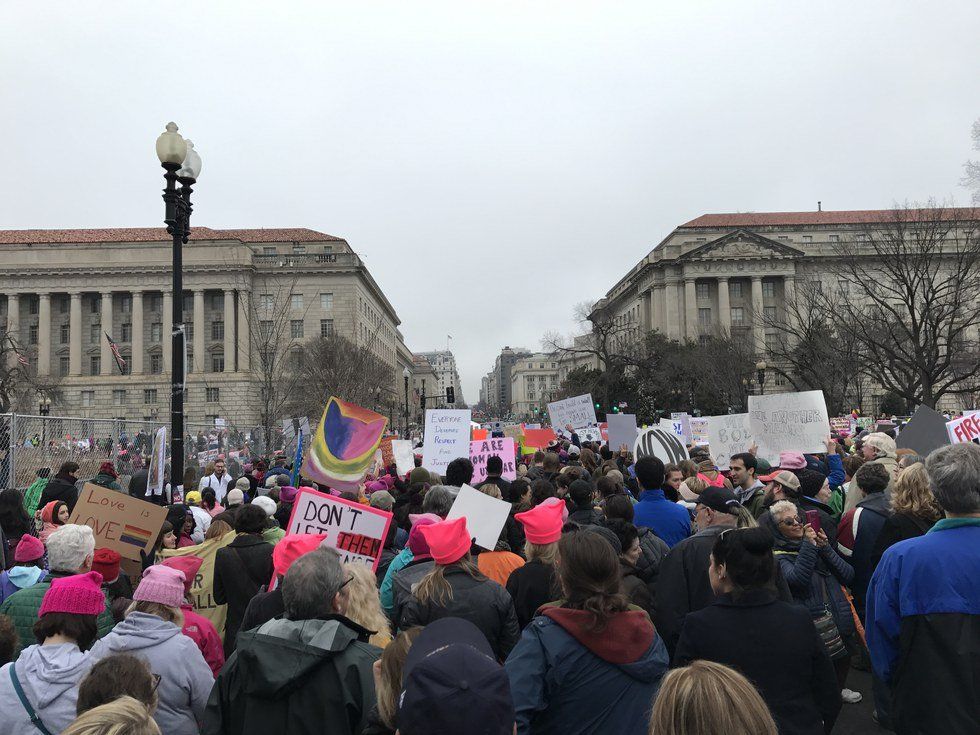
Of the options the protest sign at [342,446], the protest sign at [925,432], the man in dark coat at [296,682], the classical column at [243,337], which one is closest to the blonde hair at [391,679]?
the man in dark coat at [296,682]

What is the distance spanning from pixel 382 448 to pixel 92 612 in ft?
38.6

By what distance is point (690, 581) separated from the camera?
14.6 ft

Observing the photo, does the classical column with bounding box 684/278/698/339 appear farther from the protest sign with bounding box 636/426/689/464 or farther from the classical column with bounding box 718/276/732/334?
the protest sign with bounding box 636/426/689/464

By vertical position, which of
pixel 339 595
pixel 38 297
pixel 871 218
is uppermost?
pixel 871 218

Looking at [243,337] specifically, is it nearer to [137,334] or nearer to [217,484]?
[137,334]

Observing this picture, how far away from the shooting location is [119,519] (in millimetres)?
6301

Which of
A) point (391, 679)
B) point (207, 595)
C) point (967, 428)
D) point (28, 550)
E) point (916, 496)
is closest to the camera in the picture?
point (391, 679)

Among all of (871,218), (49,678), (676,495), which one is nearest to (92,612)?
(49,678)

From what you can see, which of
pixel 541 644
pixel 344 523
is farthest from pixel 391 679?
pixel 344 523

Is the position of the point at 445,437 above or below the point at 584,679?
above

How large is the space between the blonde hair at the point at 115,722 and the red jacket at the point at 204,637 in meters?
1.95

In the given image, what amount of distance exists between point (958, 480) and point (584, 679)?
1960 millimetres

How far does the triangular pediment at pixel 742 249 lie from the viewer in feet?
277

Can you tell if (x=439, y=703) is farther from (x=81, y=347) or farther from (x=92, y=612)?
(x=81, y=347)
